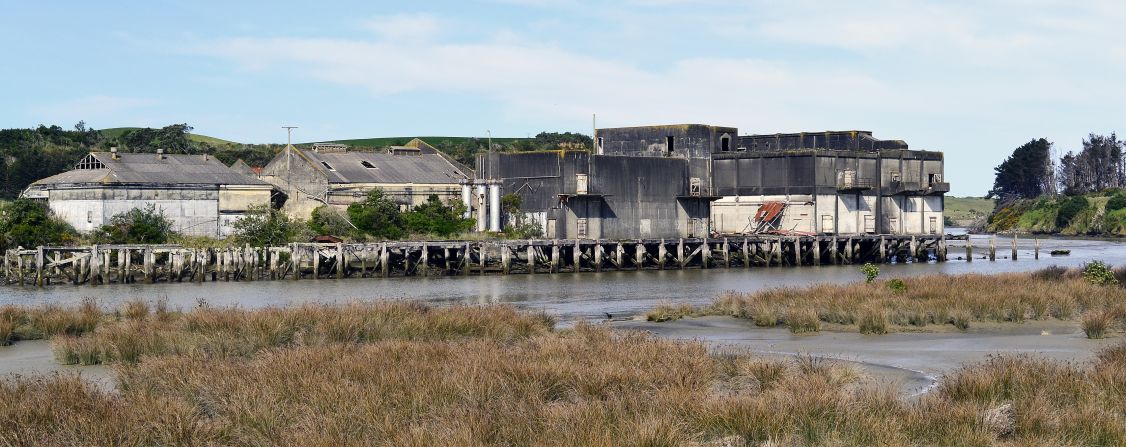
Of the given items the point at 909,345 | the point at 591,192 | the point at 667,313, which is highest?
the point at 591,192

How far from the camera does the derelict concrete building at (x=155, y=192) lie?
2415 inches

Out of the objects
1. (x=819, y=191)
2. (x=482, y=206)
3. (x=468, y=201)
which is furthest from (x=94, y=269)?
(x=819, y=191)

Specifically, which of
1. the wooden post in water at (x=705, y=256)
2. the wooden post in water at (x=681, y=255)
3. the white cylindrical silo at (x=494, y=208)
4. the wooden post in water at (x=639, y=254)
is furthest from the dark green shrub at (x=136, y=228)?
the wooden post in water at (x=705, y=256)

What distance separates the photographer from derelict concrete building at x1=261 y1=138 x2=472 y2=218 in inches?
2899

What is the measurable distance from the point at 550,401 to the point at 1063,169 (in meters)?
154

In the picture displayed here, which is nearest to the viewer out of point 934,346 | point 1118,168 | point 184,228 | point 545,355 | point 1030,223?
point 545,355

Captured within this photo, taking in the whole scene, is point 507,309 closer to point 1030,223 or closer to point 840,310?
point 840,310

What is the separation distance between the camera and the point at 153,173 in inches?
2532

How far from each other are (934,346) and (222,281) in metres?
36.5

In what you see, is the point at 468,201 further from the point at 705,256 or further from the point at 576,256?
the point at 705,256

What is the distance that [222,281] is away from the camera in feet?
173

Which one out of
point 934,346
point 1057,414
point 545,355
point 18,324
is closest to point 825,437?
point 1057,414

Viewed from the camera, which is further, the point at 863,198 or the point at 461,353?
the point at 863,198

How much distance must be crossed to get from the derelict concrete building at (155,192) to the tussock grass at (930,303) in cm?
3850
